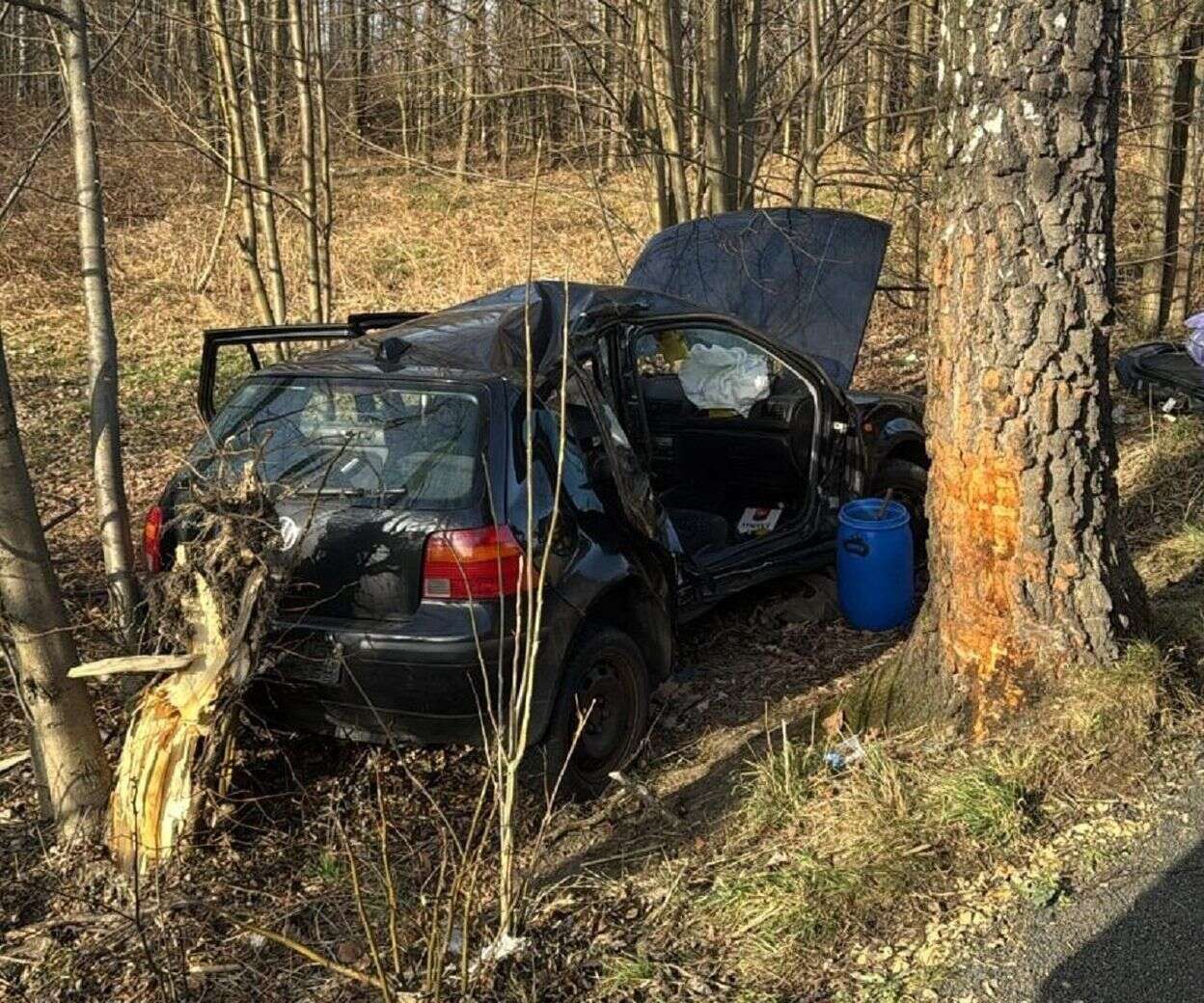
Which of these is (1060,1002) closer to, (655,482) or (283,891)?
(283,891)

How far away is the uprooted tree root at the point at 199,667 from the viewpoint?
351 centimetres

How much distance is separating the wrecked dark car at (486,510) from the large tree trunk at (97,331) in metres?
0.40

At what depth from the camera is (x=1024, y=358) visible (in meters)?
3.77

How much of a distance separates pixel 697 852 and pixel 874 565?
2.11 meters

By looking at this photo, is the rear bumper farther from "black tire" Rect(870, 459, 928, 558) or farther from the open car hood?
the open car hood

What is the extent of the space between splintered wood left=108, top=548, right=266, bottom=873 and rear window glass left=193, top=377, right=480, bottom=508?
1.57ft

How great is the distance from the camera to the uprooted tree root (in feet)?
11.5

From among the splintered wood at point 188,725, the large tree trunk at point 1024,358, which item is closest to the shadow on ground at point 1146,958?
the large tree trunk at point 1024,358

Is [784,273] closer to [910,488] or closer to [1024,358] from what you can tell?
[910,488]

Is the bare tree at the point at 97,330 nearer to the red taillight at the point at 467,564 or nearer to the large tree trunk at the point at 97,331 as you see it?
the large tree trunk at the point at 97,331

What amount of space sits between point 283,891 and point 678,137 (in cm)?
821

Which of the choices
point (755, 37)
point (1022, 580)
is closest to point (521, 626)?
point (1022, 580)

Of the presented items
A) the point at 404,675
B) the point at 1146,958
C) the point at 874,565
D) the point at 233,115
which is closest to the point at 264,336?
the point at 404,675

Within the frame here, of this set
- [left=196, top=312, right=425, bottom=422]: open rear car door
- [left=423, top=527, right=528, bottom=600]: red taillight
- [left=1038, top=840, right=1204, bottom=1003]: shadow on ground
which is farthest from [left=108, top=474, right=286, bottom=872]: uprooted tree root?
[left=1038, top=840, right=1204, bottom=1003]: shadow on ground
